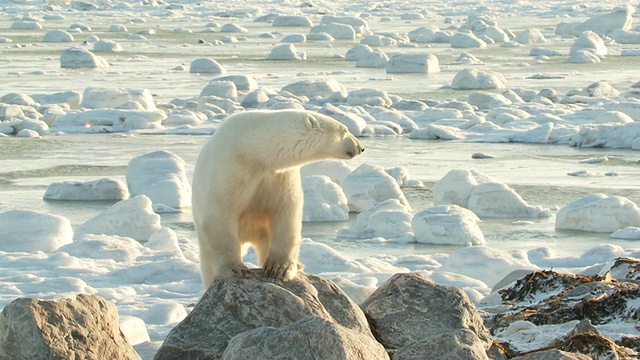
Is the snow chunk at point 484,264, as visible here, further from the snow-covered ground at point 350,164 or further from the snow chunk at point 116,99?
the snow chunk at point 116,99

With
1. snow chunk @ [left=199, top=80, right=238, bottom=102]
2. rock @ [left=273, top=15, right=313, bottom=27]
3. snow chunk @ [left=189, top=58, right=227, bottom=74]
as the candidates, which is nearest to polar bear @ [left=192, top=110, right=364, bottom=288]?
snow chunk @ [left=199, top=80, right=238, bottom=102]

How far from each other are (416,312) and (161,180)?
5814 mm

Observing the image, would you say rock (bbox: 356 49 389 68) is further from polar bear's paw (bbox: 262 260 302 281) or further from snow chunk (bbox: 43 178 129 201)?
polar bear's paw (bbox: 262 260 302 281)

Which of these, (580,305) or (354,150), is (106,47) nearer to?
(580,305)

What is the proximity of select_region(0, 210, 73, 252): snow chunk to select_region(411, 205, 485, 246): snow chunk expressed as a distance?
8.51ft

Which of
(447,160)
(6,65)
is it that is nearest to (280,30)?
(6,65)

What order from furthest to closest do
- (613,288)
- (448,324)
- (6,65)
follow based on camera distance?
(6,65) < (613,288) < (448,324)

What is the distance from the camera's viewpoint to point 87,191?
10.8 meters

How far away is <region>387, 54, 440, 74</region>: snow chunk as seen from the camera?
82.5 feet

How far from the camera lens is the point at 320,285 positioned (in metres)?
5.19

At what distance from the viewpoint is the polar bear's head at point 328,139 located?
15.9ft

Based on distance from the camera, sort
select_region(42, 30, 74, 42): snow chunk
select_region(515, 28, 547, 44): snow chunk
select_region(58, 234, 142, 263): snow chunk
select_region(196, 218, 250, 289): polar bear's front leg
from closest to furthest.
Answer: select_region(196, 218, 250, 289): polar bear's front leg < select_region(58, 234, 142, 263): snow chunk < select_region(42, 30, 74, 42): snow chunk < select_region(515, 28, 547, 44): snow chunk

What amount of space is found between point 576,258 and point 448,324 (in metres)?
3.23

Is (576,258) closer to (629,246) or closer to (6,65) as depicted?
(629,246)
